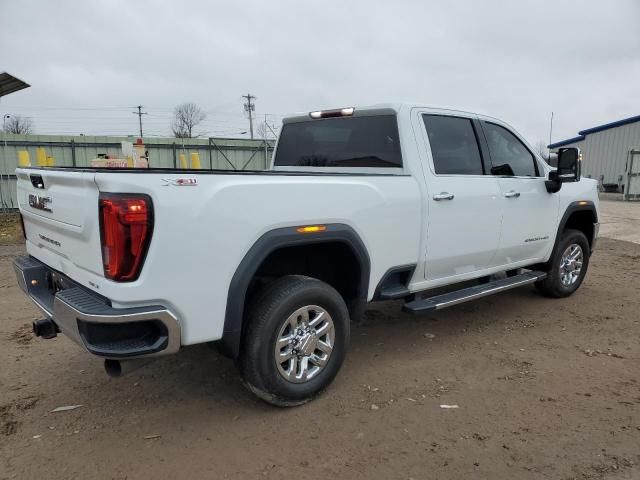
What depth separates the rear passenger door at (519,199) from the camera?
4.57m

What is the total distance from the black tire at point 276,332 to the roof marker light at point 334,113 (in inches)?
65.3

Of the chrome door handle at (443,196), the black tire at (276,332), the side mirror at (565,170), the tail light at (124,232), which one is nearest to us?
the tail light at (124,232)

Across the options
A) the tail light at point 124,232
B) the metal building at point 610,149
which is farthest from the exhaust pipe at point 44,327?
the metal building at point 610,149

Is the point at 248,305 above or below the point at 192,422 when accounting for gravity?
above

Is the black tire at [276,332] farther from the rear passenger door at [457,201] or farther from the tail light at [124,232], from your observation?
the rear passenger door at [457,201]

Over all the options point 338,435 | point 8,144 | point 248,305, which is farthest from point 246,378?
point 8,144

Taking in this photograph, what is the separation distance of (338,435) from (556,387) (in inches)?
66.4

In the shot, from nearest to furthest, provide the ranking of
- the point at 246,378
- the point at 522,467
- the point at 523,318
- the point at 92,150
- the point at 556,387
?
the point at 522,467 → the point at 246,378 → the point at 556,387 → the point at 523,318 → the point at 92,150

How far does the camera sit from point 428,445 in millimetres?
2854

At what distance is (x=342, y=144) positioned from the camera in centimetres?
432

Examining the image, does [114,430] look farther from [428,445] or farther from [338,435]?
[428,445]

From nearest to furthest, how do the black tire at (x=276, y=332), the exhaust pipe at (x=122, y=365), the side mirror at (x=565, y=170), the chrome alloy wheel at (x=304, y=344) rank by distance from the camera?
the exhaust pipe at (x=122, y=365) < the black tire at (x=276, y=332) < the chrome alloy wheel at (x=304, y=344) < the side mirror at (x=565, y=170)

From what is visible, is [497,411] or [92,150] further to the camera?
[92,150]

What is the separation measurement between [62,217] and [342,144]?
2.33 metres
